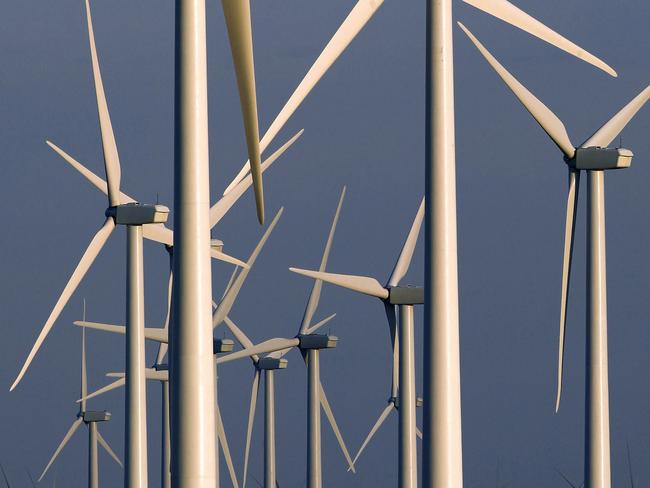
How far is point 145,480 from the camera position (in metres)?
49.1

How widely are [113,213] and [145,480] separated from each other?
9.35 m

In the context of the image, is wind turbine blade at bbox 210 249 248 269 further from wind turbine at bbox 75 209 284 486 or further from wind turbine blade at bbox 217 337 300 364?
wind turbine blade at bbox 217 337 300 364

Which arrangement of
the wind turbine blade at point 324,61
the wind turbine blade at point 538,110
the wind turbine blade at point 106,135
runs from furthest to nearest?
the wind turbine blade at point 106,135
the wind turbine blade at point 538,110
the wind turbine blade at point 324,61

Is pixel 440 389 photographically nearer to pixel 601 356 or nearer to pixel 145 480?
pixel 601 356

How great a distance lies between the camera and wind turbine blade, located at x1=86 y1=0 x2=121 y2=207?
44.4m

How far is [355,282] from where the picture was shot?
6231cm

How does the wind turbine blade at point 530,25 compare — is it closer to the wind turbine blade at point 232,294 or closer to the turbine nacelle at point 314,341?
the wind turbine blade at point 232,294

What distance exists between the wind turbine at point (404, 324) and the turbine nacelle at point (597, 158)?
9713 millimetres

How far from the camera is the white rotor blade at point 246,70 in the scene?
74.9 feet

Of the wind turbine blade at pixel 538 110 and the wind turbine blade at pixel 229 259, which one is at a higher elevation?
the wind turbine blade at pixel 538 110

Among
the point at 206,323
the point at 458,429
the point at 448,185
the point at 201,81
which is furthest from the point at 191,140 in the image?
the point at 458,429

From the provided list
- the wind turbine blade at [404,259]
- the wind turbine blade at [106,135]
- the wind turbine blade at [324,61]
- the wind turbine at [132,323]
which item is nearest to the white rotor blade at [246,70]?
the wind turbine blade at [324,61]

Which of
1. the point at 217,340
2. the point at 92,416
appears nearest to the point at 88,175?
the point at 217,340

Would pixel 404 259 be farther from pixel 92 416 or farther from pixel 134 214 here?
pixel 92 416
